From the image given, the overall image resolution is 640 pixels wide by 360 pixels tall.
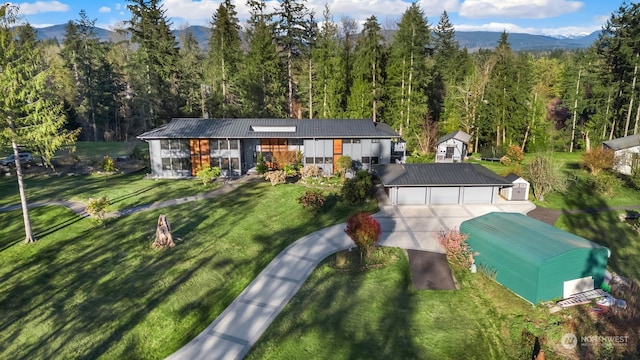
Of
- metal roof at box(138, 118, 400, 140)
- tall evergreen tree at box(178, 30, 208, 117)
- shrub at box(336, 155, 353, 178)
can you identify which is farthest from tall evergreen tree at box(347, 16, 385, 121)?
tall evergreen tree at box(178, 30, 208, 117)

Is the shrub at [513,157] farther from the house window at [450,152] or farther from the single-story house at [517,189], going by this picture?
the single-story house at [517,189]

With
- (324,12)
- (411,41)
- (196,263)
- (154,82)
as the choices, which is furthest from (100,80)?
(196,263)

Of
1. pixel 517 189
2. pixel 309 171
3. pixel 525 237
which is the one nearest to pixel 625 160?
pixel 517 189

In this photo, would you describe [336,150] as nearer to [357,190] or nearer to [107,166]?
[357,190]

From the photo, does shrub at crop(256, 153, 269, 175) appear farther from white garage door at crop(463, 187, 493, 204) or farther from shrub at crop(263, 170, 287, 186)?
white garage door at crop(463, 187, 493, 204)

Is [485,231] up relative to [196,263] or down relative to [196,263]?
up

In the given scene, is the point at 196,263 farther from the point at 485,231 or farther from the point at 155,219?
the point at 485,231
